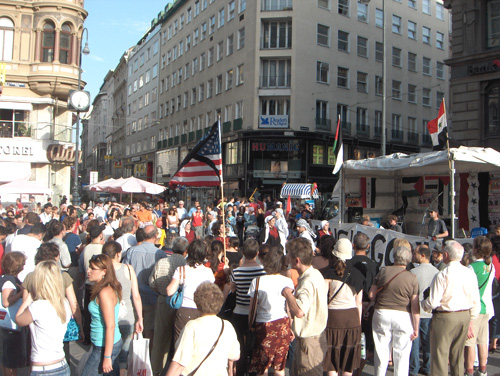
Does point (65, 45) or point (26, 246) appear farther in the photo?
point (65, 45)

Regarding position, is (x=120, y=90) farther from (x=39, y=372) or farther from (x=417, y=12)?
(x=39, y=372)

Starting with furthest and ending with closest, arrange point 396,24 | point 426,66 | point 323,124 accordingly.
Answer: point 426,66
point 396,24
point 323,124

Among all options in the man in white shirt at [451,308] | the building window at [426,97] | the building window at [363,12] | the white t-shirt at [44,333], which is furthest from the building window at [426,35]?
the white t-shirt at [44,333]

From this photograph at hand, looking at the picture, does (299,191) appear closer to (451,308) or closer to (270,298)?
(451,308)

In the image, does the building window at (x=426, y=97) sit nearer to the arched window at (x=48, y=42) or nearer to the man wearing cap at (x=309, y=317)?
the arched window at (x=48, y=42)

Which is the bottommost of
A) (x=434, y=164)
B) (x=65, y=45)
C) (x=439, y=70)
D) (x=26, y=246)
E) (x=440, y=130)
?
(x=26, y=246)

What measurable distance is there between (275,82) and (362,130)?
863 cm

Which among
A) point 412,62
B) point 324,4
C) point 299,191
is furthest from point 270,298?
point 412,62

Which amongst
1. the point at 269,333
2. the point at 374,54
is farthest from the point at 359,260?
the point at 374,54

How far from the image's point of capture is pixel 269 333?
480 cm

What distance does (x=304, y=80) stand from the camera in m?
35.7

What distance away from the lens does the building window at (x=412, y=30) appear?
142 ft

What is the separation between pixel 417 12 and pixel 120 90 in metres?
46.0

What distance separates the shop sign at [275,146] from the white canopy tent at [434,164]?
21.2 m
